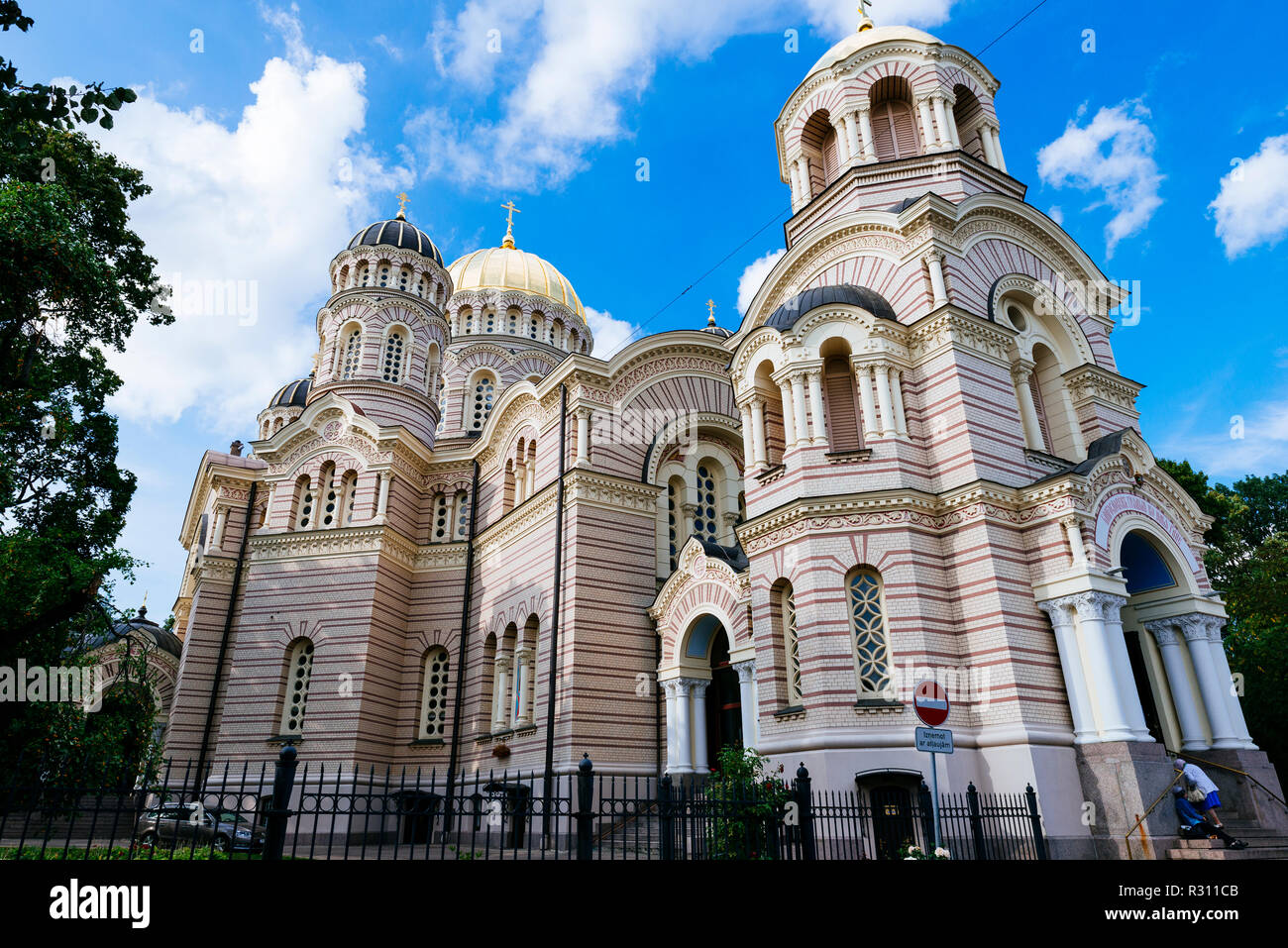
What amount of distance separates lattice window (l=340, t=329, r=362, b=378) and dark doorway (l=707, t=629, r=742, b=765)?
17.1 meters

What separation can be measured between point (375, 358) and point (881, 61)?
18.7 metres

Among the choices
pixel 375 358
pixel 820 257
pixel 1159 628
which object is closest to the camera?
pixel 1159 628

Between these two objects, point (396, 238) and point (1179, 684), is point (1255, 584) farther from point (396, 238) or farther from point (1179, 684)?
point (396, 238)

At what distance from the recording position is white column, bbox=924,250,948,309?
51.4 ft

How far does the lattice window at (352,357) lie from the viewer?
2811 cm

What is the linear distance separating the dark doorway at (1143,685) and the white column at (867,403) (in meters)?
6.49

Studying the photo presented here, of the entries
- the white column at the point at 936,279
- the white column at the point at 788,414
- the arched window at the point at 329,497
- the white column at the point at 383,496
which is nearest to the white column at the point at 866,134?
the white column at the point at 936,279

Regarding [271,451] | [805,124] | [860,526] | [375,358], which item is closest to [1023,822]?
[860,526]

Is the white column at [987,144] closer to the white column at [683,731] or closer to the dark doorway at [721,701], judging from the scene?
the dark doorway at [721,701]

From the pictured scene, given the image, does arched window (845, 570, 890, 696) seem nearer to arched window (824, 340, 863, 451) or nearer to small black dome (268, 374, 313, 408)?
arched window (824, 340, 863, 451)

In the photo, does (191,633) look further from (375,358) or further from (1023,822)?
(1023,822)

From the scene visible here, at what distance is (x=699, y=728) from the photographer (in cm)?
1722

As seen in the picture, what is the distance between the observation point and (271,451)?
2430 cm

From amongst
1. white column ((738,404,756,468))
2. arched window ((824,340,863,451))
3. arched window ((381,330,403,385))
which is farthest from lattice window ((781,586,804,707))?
arched window ((381,330,403,385))
